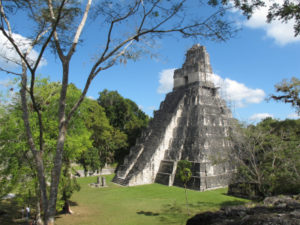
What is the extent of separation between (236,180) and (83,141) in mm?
9128

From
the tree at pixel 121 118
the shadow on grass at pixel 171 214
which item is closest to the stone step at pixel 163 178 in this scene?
the shadow on grass at pixel 171 214

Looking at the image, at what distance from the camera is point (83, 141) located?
9.94m

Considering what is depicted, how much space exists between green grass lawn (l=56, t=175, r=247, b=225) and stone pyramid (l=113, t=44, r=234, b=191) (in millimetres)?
1558

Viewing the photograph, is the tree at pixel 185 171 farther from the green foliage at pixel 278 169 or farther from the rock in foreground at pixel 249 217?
the rock in foreground at pixel 249 217

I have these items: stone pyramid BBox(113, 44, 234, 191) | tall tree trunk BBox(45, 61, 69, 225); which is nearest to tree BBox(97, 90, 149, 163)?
stone pyramid BBox(113, 44, 234, 191)

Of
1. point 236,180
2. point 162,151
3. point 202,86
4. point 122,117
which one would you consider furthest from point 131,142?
point 236,180

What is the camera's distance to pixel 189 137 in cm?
1919

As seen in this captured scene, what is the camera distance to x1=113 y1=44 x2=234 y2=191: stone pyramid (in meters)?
17.0

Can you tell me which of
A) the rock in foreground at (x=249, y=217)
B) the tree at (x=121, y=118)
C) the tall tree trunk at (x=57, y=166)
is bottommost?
the rock in foreground at (x=249, y=217)

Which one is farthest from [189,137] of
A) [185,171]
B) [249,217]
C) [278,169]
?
[249,217]

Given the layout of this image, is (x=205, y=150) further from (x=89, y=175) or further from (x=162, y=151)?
(x=89, y=175)

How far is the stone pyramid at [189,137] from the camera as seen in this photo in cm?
1705

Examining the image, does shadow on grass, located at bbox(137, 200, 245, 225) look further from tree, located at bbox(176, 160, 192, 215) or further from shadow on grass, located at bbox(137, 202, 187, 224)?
tree, located at bbox(176, 160, 192, 215)

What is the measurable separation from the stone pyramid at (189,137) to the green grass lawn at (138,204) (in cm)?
156
